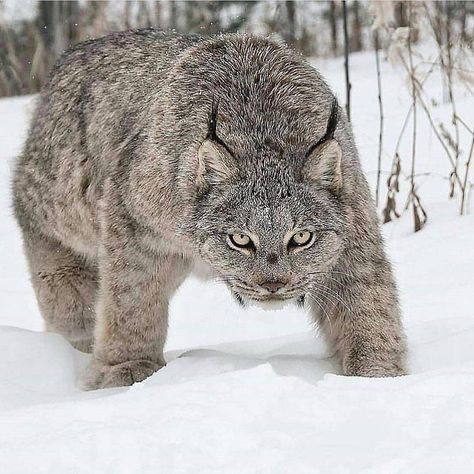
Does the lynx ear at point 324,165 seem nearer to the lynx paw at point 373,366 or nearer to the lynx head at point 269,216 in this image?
the lynx head at point 269,216

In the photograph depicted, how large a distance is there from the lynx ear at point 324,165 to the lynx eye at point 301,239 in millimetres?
215

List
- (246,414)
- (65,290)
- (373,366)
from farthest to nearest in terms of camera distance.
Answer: (65,290) → (373,366) → (246,414)

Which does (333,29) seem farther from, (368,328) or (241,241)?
(241,241)

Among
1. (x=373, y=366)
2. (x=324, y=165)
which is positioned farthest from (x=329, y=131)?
(x=373, y=366)

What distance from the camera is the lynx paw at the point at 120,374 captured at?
15.1 ft

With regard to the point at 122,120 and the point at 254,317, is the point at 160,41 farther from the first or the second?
the point at 254,317

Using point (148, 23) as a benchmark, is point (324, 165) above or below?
above

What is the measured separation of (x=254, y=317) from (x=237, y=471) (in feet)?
11.8

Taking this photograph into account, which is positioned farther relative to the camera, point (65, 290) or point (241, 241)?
point (65, 290)

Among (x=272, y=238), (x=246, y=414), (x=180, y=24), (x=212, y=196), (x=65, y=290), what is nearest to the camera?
(x=246, y=414)

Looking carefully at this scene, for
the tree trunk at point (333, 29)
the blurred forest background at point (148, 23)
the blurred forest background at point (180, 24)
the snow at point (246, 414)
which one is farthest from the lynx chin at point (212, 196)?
the tree trunk at point (333, 29)

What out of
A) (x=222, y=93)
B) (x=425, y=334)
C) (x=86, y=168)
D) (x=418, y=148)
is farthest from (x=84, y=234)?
(x=418, y=148)

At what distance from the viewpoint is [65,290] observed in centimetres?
543

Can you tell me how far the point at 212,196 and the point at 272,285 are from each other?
0.45 metres
